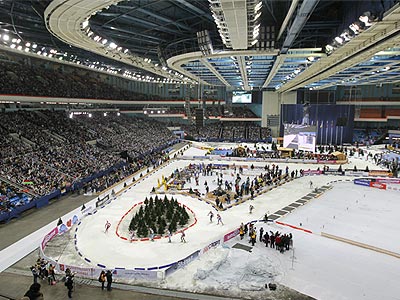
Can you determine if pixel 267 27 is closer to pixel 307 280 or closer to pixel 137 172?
pixel 307 280

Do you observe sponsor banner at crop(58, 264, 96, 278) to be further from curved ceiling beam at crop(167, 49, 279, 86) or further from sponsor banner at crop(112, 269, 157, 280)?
curved ceiling beam at crop(167, 49, 279, 86)

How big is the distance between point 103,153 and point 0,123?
11678 millimetres

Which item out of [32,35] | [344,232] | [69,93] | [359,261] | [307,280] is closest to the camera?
[307,280]

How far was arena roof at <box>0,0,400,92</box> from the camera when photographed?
501 inches

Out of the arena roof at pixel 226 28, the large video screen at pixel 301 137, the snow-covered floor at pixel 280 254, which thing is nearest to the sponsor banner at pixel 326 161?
the large video screen at pixel 301 137

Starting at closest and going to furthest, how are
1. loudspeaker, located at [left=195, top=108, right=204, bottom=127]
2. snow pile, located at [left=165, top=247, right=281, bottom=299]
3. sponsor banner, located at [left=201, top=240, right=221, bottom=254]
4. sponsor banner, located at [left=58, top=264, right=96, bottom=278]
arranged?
snow pile, located at [left=165, top=247, right=281, bottom=299] < sponsor banner, located at [left=58, top=264, right=96, bottom=278] < sponsor banner, located at [left=201, top=240, right=221, bottom=254] < loudspeaker, located at [left=195, top=108, right=204, bottom=127]

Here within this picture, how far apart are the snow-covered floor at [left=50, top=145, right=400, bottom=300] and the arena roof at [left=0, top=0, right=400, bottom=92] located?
11.2 metres

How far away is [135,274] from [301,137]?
2825 centimetres

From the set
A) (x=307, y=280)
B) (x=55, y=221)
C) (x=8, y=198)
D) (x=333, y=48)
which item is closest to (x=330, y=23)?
(x=333, y=48)

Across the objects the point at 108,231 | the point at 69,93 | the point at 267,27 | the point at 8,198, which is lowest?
the point at 108,231

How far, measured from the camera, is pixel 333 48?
62.0ft

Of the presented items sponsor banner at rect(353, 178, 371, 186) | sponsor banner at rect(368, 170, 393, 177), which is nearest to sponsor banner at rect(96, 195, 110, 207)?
sponsor banner at rect(353, 178, 371, 186)

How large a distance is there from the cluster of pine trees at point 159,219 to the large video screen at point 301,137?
19847 mm

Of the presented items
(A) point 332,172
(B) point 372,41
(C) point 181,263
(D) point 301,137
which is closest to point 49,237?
(C) point 181,263
